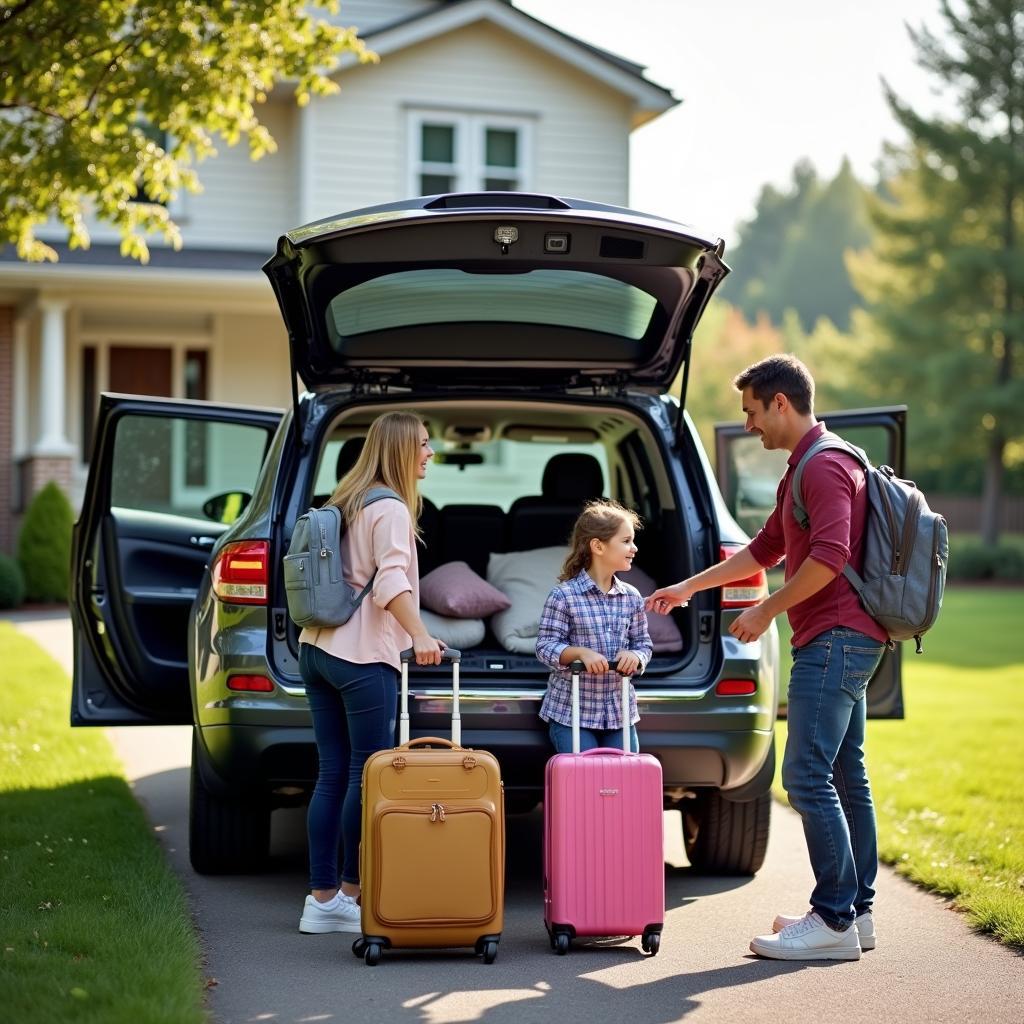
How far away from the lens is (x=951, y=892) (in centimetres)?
589

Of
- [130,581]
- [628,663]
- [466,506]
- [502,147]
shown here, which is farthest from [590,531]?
[502,147]

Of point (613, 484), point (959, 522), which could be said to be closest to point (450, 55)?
point (613, 484)

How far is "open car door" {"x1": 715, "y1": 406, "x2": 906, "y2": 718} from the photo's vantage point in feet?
21.2

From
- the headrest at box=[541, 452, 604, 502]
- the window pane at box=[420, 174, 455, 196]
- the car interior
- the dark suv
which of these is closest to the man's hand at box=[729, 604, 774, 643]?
the dark suv

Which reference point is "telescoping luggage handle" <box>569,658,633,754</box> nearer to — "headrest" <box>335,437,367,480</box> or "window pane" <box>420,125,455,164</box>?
"headrest" <box>335,437,367,480</box>

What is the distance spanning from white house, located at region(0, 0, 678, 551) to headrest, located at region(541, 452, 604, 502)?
13227mm

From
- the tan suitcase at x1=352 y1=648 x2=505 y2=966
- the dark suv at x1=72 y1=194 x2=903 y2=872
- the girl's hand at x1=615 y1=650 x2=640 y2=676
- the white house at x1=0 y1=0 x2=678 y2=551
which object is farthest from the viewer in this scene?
the white house at x1=0 y1=0 x2=678 y2=551

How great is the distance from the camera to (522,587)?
6262 millimetres

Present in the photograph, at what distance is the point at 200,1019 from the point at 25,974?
0.63 meters

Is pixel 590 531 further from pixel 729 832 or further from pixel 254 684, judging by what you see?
pixel 729 832

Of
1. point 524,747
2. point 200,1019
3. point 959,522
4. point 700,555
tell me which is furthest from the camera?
point 959,522

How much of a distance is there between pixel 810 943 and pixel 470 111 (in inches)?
665

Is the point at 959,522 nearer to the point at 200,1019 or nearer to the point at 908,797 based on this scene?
the point at 908,797

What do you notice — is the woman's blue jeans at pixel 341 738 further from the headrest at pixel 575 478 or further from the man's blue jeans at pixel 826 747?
the headrest at pixel 575 478
